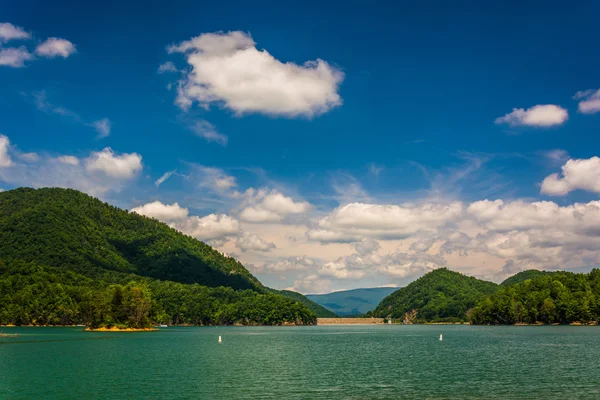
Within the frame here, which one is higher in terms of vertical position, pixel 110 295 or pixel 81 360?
pixel 110 295

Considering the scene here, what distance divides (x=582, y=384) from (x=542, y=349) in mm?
55144

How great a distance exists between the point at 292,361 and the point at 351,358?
12667 mm

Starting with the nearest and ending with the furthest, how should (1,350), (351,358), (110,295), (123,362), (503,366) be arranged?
(503,366), (123,362), (351,358), (1,350), (110,295)

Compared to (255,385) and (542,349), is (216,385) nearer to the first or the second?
(255,385)

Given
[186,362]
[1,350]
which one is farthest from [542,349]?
[1,350]

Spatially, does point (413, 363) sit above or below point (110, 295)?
below

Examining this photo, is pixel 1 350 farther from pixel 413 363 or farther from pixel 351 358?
pixel 413 363

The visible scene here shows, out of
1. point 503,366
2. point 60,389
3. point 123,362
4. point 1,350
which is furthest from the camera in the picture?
point 1,350

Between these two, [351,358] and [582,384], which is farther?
[351,358]

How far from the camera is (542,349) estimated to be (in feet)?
360

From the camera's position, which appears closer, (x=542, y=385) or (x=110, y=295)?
(x=542, y=385)

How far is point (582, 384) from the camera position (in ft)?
193

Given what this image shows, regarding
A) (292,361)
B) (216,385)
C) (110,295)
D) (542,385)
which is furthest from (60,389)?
(110,295)

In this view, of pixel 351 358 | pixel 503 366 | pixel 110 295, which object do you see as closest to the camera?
pixel 503 366
